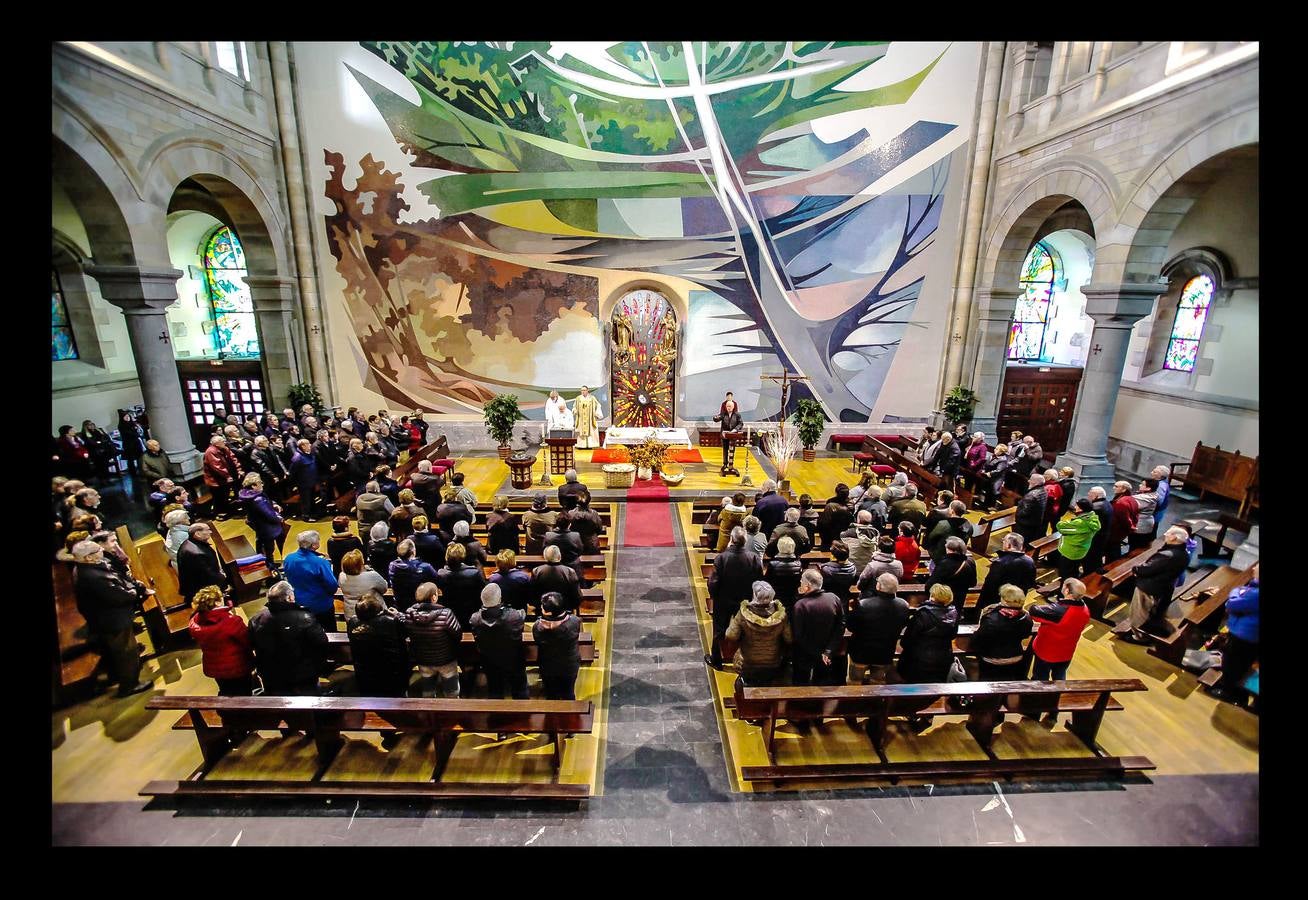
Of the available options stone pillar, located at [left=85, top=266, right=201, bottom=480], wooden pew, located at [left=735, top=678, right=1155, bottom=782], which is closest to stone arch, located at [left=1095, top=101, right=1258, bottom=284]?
wooden pew, located at [left=735, top=678, right=1155, bottom=782]

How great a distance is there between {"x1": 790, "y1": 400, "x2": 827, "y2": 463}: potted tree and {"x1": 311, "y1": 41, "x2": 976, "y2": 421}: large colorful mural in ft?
2.62

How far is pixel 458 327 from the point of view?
490 inches

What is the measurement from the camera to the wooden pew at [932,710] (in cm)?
413

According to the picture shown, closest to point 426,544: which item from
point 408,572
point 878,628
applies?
point 408,572

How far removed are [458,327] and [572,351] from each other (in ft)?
8.34

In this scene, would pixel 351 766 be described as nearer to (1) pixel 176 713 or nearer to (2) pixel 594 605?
(1) pixel 176 713

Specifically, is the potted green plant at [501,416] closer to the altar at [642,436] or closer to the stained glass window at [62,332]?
the altar at [642,436]

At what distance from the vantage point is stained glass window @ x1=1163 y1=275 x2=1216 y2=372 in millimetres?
10945

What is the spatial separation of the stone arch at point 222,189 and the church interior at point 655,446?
0.28 ft

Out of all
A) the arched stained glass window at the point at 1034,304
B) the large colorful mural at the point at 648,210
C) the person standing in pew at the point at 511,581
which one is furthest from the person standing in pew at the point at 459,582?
the arched stained glass window at the point at 1034,304

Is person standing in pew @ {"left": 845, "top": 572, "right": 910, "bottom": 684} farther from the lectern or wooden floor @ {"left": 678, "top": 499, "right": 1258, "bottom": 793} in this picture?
the lectern

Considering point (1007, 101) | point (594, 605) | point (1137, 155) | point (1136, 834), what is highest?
point (1007, 101)

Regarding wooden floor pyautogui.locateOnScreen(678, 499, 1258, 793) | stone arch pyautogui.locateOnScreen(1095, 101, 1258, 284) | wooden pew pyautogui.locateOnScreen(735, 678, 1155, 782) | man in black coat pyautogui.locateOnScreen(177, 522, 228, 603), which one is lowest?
wooden floor pyautogui.locateOnScreen(678, 499, 1258, 793)
